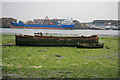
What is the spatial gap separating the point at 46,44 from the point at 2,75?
10.4 m

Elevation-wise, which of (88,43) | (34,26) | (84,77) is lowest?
(84,77)

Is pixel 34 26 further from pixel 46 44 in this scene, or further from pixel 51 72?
pixel 51 72

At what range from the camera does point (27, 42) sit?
1666 cm

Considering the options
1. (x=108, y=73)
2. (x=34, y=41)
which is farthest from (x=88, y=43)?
(x=108, y=73)

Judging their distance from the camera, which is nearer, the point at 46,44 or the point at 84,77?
the point at 84,77

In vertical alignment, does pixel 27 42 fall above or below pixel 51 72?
above

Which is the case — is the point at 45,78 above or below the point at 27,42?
below

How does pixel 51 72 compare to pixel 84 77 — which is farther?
pixel 51 72

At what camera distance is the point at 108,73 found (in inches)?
272

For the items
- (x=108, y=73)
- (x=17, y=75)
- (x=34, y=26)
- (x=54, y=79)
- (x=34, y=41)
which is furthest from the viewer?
(x=34, y=26)

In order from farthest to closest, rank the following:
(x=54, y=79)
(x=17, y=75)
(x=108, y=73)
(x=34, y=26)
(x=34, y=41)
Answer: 1. (x=34, y=26)
2. (x=34, y=41)
3. (x=108, y=73)
4. (x=17, y=75)
5. (x=54, y=79)

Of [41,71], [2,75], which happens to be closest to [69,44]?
[41,71]

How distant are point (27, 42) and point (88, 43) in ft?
24.5

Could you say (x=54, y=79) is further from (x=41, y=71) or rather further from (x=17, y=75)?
(x=17, y=75)
